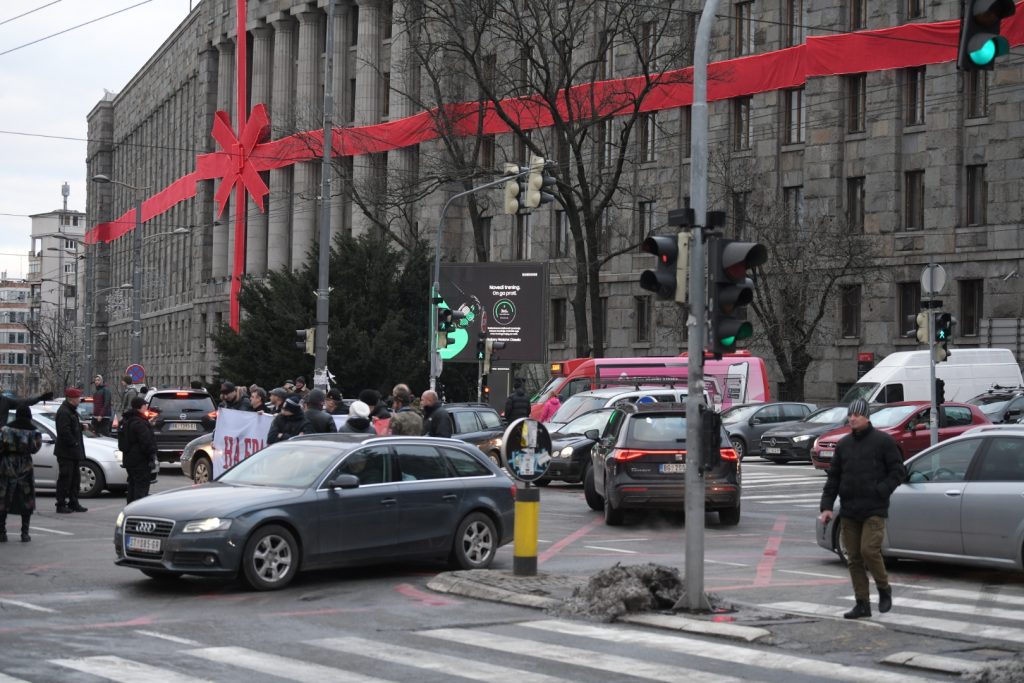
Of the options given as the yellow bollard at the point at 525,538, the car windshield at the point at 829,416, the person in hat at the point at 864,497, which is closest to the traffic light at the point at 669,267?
the person in hat at the point at 864,497

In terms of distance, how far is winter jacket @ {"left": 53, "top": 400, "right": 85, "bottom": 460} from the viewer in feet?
69.5

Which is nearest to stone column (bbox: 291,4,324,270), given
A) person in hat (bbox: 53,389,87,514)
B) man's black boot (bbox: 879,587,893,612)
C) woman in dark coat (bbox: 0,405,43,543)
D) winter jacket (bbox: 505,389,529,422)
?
winter jacket (bbox: 505,389,529,422)

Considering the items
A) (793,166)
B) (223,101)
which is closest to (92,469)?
(793,166)

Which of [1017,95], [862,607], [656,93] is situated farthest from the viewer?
[656,93]

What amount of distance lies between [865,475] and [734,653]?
8.00ft

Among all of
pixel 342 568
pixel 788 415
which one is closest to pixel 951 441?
pixel 342 568

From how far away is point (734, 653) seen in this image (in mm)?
10859

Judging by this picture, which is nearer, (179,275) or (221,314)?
(221,314)

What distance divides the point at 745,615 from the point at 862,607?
936mm

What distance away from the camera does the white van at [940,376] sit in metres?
40.1

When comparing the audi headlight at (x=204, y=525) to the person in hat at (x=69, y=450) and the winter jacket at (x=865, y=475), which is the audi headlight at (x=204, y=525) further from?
the person in hat at (x=69, y=450)

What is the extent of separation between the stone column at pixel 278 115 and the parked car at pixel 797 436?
44.1 m

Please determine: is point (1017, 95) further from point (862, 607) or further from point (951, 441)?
point (862, 607)

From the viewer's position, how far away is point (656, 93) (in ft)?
189
